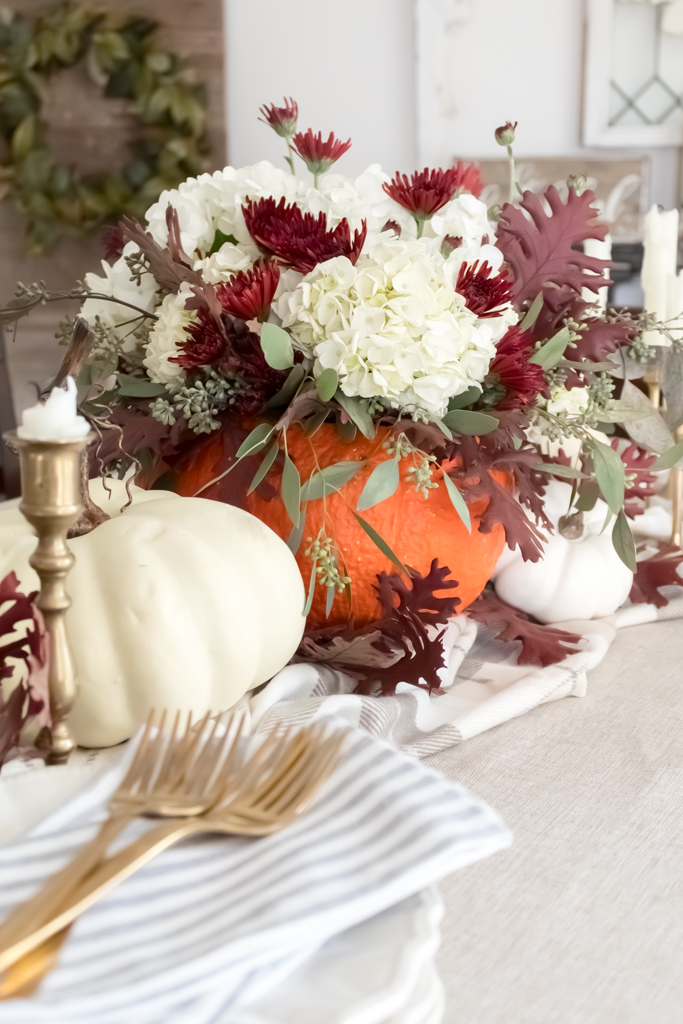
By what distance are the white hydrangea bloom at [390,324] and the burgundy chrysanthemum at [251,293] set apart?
0.02m

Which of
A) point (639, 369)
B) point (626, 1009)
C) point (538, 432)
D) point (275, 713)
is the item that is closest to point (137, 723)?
point (275, 713)

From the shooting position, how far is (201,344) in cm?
72

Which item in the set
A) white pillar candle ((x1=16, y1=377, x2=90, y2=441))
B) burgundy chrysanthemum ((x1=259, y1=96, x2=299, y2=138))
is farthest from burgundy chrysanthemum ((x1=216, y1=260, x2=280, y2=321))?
white pillar candle ((x1=16, y1=377, x2=90, y2=441))

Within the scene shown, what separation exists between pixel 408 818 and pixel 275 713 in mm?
287

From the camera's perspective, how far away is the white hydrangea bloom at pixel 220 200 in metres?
0.79

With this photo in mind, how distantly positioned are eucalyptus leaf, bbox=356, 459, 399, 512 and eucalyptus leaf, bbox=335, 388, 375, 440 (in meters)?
0.03

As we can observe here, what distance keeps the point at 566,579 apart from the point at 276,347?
1.22 feet

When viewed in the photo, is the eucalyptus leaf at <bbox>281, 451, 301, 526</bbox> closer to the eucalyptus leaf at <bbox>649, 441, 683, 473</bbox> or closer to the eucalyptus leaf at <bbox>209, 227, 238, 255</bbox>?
the eucalyptus leaf at <bbox>209, 227, 238, 255</bbox>

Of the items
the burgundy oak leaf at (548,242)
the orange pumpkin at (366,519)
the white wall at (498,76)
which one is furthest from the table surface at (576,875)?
the white wall at (498,76)

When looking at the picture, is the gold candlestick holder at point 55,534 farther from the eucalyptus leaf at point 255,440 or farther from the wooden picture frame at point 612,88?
the wooden picture frame at point 612,88

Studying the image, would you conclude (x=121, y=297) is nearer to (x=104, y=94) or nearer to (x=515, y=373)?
(x=515, y=373)

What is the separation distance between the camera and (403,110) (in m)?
3.08

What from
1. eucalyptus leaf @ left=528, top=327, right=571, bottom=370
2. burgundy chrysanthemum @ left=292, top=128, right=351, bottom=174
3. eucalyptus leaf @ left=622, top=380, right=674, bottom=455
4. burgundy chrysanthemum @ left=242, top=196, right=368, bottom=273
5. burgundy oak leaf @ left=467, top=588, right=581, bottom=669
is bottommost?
burgundy oak leaf @ left=467, top=588, right=581, bottom=669

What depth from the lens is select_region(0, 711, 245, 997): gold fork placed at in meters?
0.35
